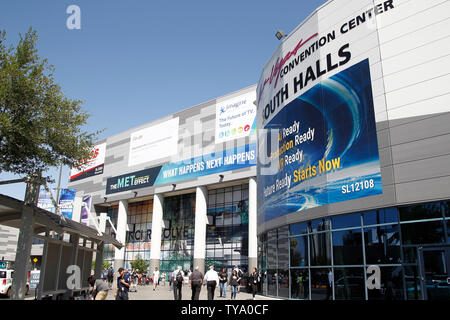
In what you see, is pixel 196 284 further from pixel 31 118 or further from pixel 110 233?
pixel 110 233

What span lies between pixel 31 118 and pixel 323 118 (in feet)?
46.0

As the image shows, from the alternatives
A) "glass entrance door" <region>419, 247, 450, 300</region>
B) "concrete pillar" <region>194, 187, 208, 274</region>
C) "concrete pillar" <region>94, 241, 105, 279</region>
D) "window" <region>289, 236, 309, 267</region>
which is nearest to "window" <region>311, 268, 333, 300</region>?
"window" <region>289, 236, 309, 267</region>

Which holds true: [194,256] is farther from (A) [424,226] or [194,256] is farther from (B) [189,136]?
(A) [424,226]

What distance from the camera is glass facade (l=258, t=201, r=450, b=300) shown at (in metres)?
15.4

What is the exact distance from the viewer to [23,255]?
14648 mm

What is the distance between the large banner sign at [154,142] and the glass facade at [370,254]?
95.9 ft

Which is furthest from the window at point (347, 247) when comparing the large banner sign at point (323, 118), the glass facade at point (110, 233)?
the glass facade at point (110, 233)

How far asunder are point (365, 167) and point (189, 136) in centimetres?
3140

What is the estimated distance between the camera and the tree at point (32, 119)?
50.5 feet

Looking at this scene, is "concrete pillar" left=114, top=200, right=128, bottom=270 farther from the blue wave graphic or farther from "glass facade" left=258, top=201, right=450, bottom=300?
the blue wave graphic

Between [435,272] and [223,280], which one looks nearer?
[435,272]

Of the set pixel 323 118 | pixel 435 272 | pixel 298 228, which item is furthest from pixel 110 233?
pixel 435 272

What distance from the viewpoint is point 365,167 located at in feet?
58.0

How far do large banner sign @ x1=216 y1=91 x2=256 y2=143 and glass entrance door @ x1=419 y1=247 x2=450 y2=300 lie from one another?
25878 mm
